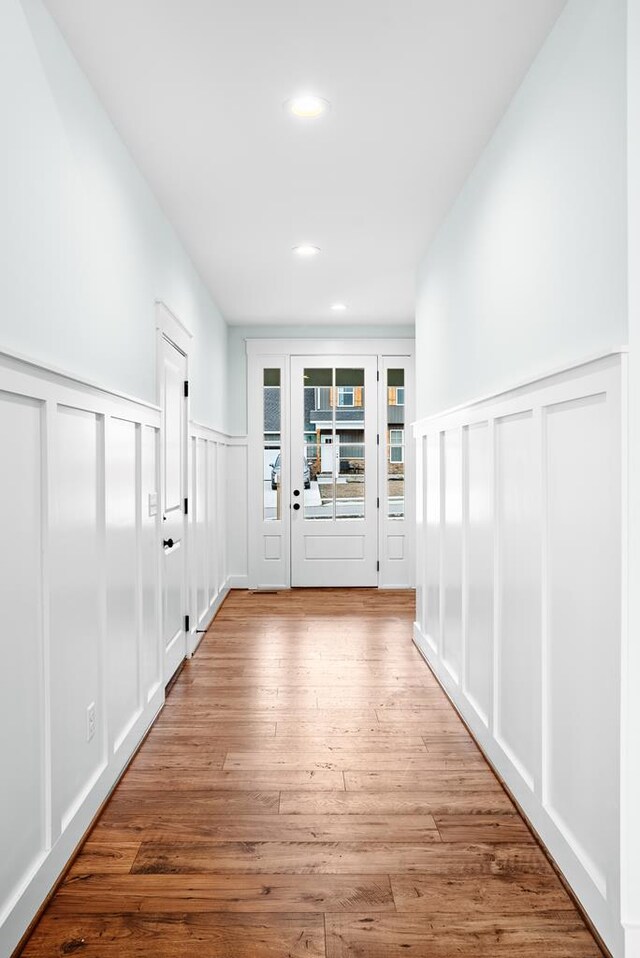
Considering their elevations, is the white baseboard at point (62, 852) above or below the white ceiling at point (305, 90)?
below

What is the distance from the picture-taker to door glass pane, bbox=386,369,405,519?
257 inches

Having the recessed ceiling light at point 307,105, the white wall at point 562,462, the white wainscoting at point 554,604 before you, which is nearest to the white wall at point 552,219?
the white wall at point 562,462

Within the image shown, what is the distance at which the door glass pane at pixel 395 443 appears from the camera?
653 centimetres

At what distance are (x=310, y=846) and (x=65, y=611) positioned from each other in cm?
104

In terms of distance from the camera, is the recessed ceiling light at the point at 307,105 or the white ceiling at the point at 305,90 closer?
the white ceiling at the point at 305,90

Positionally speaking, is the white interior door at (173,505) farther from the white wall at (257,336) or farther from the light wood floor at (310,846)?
the white wall at (257,336)

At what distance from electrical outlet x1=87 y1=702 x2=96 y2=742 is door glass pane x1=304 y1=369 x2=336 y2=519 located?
14.3ft

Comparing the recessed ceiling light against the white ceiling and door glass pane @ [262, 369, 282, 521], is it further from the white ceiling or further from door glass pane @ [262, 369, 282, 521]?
door glass pane @ [262, 369, 282, 521]

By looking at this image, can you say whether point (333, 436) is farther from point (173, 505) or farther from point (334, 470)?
point (173, 505)

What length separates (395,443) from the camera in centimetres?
655

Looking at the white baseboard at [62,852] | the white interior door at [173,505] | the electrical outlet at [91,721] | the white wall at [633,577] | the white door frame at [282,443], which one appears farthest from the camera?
the white door frame at [282,443]

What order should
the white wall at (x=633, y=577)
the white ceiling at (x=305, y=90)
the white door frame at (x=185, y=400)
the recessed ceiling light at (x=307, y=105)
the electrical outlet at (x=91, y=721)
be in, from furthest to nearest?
the white door frame at (x=185, y=400) → the recessed ceiling light at (x=307, y=105) → the electrical outlet at (x=91, y=721) → the white ceiling at (x=305, y=90) → the white wall at (x=633, y=577)

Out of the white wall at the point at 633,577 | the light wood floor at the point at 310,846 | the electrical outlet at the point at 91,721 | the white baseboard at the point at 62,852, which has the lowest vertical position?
the light wood floor at the point at 310,846

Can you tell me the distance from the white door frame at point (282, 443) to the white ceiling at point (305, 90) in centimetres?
236
